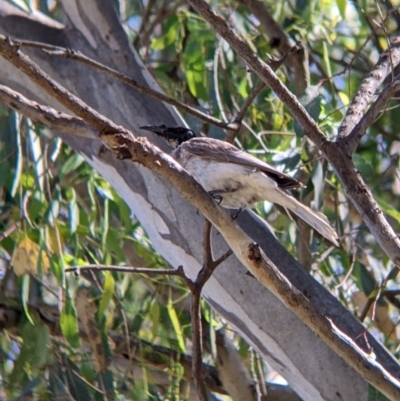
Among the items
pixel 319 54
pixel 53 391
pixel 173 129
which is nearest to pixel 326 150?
pixel 173 129

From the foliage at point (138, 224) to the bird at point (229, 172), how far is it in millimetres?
283

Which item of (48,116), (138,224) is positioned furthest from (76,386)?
(48,116)

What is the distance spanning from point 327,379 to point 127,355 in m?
1.33

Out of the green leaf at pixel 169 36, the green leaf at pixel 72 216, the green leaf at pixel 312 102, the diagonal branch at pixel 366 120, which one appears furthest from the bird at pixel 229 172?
the green leaf at pixel 169 36

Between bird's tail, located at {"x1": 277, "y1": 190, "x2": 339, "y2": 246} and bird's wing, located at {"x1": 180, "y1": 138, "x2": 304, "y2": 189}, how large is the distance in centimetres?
5

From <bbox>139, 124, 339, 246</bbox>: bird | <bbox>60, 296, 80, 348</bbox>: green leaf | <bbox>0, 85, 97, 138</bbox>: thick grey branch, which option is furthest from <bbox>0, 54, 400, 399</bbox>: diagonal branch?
<bbox>60, 296, 80, 348</bbox>: green leaf

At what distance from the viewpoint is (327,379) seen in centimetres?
214

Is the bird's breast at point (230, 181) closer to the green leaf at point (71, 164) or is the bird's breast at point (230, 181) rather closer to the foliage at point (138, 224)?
the foliage at point (138, 224)

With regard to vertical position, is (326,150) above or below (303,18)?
below

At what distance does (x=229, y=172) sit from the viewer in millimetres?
2527

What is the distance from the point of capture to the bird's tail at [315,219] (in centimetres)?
215

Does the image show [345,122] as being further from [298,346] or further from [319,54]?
[319,54]

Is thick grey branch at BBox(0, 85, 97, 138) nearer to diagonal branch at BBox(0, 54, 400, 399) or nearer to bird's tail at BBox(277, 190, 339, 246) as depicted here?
diagonal branch at BBox(0, 54, 400, 399)

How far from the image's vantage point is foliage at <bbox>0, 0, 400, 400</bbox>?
2.97 metres
